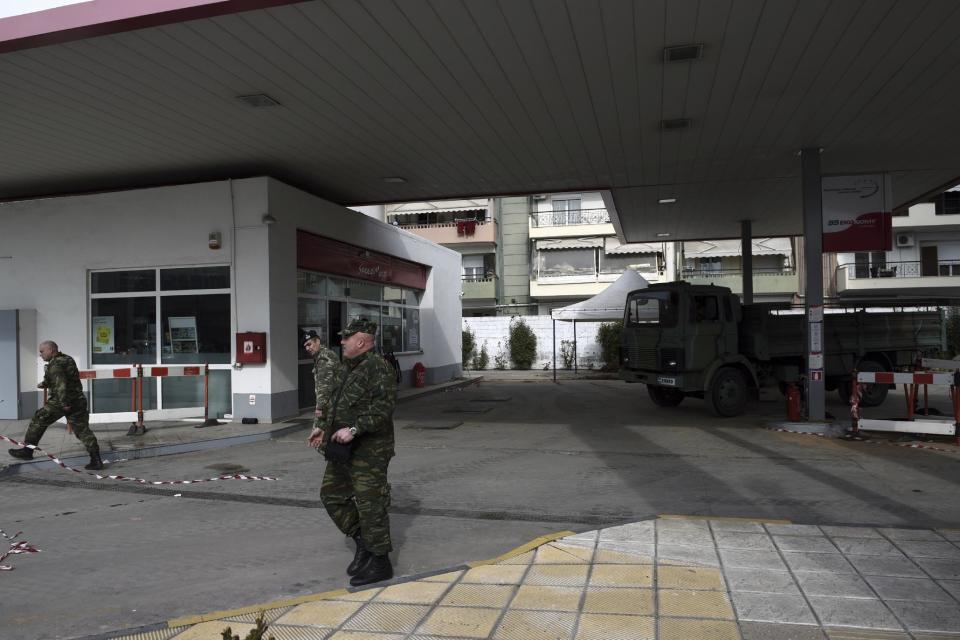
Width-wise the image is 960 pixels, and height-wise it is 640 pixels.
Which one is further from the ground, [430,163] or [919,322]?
[430,163]

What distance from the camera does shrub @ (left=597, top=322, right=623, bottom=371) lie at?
84.6 ft

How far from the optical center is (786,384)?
13.7 meters

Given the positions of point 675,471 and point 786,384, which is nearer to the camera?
point 675,471

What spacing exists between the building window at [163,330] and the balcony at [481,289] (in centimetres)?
2289

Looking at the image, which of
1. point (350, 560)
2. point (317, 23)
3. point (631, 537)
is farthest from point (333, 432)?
point (317, 23)

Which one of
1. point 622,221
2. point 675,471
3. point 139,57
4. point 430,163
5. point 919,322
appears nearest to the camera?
point 139,57

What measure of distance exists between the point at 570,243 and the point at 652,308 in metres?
21.9

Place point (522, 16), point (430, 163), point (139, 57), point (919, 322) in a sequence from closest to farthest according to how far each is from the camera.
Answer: point (522, 16)
point (139, 57)
point (430, 163)
point (919, 322)

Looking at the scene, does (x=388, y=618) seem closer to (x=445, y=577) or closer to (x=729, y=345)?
(x=445, y=577)

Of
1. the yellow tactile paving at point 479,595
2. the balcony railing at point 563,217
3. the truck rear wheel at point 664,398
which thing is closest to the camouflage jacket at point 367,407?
the yellow tactile paving at point 479,595

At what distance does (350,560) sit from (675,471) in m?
4.38

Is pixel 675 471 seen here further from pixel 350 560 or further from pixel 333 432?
pixel 333 432

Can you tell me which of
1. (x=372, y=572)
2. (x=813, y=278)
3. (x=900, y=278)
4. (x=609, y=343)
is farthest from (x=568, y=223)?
(x=372, y=572)

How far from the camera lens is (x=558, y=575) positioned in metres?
4.29
